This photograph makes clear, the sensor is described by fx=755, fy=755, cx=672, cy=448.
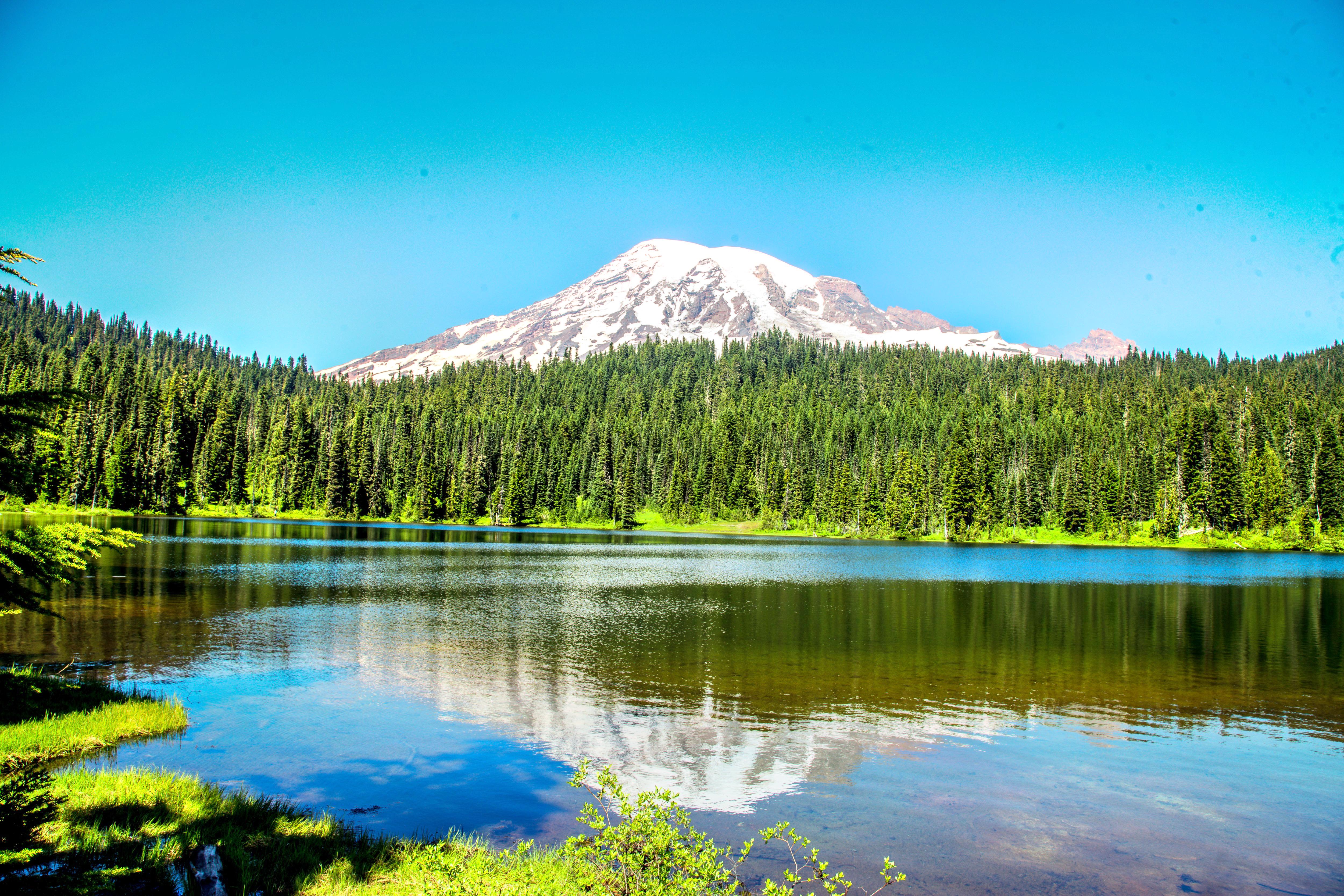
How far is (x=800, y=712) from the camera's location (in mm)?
21375

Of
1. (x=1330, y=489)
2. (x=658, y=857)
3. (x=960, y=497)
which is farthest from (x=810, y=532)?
(x=658, y=857)

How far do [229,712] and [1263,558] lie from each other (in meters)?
126

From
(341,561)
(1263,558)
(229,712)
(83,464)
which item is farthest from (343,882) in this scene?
(83,464)

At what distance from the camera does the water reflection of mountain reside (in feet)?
64.4

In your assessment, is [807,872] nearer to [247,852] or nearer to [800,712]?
[247,852]

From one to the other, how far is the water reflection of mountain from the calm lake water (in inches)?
6.7

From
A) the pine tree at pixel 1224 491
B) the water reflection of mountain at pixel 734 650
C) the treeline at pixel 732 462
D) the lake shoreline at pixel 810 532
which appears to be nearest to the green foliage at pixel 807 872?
the water reflection of mountain at pixel 734 650

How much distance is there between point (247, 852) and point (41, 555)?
4707 mm

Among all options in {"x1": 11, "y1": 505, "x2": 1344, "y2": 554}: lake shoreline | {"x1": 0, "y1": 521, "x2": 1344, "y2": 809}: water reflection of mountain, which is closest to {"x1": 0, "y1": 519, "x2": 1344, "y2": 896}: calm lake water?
{"x1": 0, "y1": 521, "x2": 1344, "y2": 809}: water reflection of mountain

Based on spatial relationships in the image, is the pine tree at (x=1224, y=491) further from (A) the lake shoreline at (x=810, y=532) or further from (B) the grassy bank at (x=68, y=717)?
(B) the grassy bank at (x=68, y=717)

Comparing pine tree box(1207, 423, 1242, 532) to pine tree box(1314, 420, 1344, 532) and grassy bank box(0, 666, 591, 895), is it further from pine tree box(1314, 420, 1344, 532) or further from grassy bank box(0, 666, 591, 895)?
grassy bank box(0, 666, 591, 895)

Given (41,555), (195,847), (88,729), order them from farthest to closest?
1. (88,729)
2. (41,555)
3. (195,847)

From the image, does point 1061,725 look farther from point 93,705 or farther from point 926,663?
point 93,705

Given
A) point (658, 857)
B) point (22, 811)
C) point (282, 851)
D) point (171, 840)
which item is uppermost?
point (22, 811)
